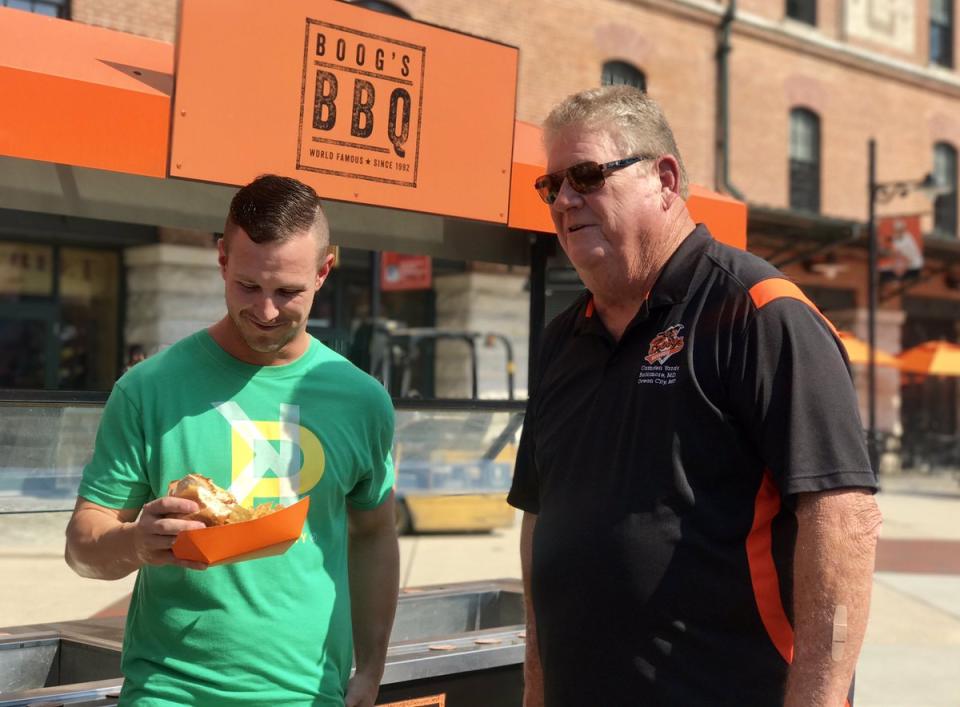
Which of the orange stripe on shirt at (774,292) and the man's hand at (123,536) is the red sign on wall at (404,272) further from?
the orange stripe on shirt at (774,292)

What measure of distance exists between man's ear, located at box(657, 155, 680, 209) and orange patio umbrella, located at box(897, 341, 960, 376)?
59.6ft

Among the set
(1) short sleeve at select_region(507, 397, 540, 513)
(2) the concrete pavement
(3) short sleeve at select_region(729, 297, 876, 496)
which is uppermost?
(3) short sleeve at select_region(729, 297, 876, 496)

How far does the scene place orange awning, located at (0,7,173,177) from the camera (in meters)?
2.86

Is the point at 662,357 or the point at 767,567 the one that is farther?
the point at 662,357

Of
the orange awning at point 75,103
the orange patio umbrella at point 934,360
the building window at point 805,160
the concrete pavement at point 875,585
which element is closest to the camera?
the orange awning at point 75,103

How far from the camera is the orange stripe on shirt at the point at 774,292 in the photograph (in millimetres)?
1845

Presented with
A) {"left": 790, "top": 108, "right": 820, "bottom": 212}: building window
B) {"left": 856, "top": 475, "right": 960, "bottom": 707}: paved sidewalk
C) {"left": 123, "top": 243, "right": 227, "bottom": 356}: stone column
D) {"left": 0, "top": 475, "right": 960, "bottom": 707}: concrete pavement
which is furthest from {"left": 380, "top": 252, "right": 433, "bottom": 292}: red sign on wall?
{"left": 790, "top": 108, "right": 820, "bottom": 212}: building window

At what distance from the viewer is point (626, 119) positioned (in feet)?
6.66

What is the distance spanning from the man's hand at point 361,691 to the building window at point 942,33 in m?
24.2

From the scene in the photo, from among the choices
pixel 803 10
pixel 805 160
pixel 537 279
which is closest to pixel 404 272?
pixel 805 160

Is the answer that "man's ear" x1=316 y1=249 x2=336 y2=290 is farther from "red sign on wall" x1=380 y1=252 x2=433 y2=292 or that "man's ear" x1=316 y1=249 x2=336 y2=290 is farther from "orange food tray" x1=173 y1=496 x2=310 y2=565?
"red sign on wall" x1=380 y1=252 x2=433 y2=292

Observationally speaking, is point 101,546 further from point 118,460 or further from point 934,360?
point 934,360

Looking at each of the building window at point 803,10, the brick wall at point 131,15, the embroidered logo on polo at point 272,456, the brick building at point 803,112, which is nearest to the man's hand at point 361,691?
the embroidered logo on polo at point 272,456

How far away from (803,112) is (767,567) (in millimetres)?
20452
